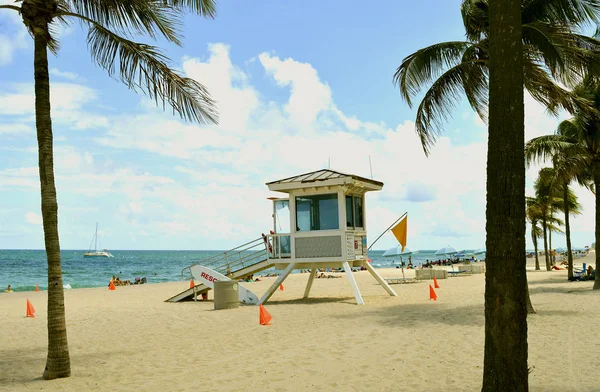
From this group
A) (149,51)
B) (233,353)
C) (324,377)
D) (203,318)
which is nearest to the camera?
(324,377)

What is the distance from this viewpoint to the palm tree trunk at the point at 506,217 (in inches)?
206

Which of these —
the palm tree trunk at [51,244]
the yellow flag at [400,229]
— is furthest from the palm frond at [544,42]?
the yellow flag at [400,229]

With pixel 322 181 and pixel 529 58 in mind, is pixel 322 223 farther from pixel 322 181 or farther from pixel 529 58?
pixel 529 58

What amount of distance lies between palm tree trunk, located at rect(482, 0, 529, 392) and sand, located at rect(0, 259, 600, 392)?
254 cm

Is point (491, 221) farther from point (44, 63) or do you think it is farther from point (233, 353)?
point (44, 63)

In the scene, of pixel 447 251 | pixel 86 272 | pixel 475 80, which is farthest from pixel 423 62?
pixel 86 272

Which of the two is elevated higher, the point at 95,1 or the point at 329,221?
the point at 95,1

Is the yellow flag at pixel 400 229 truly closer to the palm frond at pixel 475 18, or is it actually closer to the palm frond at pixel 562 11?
the palm frond at pixel 475 18

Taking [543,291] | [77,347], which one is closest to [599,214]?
[543,291]

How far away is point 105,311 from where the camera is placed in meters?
20.6

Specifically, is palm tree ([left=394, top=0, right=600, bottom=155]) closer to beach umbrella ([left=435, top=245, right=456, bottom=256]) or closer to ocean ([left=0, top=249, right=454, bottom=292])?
ocean ([left=0, top=249, right=454, bottom=292])

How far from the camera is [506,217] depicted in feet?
17.3

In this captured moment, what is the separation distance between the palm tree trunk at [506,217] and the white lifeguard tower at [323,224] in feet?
44.0

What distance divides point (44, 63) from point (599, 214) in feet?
61.7
